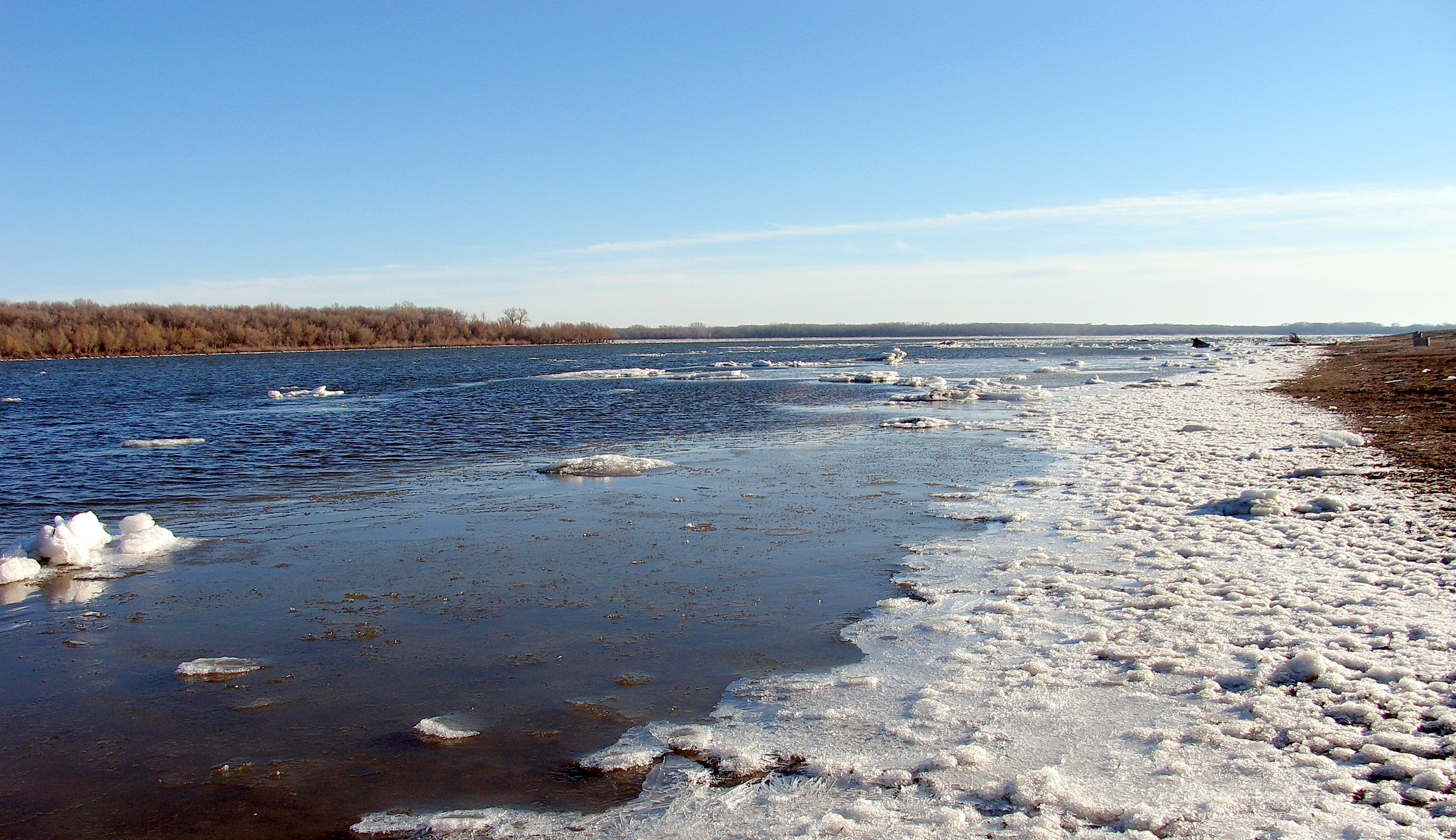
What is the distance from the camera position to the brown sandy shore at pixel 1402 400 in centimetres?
1160

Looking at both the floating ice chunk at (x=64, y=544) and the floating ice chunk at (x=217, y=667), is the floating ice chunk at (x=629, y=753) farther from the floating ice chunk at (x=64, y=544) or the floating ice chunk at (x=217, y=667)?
the floating ice chunk at (x=64, y=544)

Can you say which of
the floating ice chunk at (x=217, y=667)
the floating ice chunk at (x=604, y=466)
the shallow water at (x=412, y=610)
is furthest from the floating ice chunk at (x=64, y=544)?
the floating ice chunk at (x=604, y=466)

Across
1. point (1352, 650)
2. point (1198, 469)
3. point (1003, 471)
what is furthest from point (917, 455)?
point (1352, 650)

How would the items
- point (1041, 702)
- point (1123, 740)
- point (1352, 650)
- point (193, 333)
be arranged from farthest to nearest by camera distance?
point (193, 333)
point (1352, 650)
point (1041, 702)
point (1123, 740)

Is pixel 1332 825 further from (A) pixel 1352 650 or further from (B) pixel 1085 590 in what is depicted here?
(B) pixel 1085 590

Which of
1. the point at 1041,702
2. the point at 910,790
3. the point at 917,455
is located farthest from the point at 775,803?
the point at 917,455

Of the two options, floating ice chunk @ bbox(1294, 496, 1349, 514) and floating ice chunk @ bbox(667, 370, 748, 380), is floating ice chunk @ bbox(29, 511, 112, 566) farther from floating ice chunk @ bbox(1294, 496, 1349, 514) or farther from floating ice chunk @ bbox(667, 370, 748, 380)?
floating ice chunk @ bbox(667, 370, 748, 380)

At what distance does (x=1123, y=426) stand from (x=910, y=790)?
15832mm

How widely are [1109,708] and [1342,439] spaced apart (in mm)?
12067

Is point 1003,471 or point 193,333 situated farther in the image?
point 193,333

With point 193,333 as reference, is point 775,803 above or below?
below

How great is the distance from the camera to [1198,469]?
39.3 ft

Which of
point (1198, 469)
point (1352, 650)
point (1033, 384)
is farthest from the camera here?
point (1033, 384)

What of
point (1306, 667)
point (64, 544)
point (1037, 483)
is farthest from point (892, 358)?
point (1306, 667)
